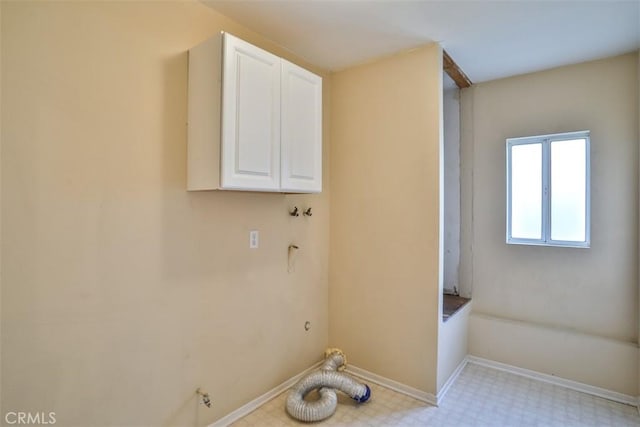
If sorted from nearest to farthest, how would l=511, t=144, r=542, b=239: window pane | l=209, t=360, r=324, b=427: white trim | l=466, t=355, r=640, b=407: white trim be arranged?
l=209, t=360, r=324, b=427: white trim, l=466, t=355, r=640, b=407: white trim, l=511, t=144, r=542, b=239: window pane

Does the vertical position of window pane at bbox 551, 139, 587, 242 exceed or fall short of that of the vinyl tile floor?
it exceeds it

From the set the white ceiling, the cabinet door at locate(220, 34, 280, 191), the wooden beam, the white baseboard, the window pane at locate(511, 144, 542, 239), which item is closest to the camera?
the cabinet door at locate(220, 34, 280, 191)

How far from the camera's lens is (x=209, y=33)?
76.1 inches

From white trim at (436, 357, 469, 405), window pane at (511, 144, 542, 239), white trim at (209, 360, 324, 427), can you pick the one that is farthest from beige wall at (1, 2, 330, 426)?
window pane at (511, 144, 542, 239)

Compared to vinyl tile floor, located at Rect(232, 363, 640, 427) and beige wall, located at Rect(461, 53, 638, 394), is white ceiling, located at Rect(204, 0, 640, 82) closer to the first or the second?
beige wall, located at Rect(461, 53, 638, 394)

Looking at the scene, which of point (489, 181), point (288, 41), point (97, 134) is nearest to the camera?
point (97, 134)

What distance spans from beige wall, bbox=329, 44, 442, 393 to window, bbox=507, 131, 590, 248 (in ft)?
3.44

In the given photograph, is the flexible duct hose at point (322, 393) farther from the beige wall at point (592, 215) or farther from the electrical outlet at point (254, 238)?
the beige wall at point (592, 215)

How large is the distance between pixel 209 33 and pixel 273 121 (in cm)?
67

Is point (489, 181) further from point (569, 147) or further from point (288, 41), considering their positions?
point (288, 41)

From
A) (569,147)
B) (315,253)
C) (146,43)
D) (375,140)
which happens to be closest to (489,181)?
(569,147)

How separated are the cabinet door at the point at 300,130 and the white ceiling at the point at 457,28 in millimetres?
345

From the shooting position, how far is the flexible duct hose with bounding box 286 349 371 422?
205 centimetres

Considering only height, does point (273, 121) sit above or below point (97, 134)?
above
